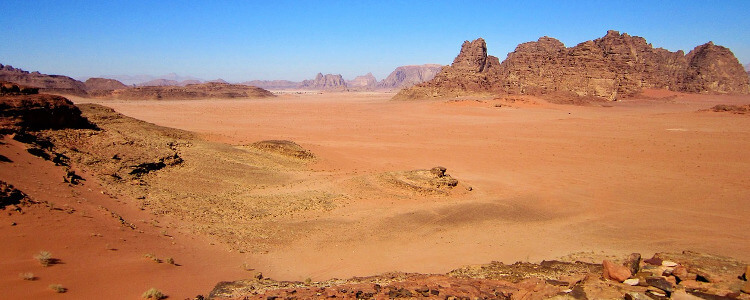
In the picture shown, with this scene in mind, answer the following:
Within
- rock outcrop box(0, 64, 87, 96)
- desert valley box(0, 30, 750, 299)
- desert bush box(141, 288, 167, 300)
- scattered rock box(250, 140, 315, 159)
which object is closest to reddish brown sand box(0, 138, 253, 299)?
desert valley box(0, 30, 750, 299)

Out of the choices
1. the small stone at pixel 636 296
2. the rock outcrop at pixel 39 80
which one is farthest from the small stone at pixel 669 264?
the rock outcrop at pixel 39 80

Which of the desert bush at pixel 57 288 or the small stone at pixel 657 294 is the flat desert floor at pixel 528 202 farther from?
the small stone at pixel 657 294

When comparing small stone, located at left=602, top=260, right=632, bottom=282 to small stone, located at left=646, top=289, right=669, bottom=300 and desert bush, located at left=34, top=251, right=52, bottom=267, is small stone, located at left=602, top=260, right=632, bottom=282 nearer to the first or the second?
small stone, located at left=646, top=289, right=669, bottom=300

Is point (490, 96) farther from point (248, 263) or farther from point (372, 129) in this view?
point (248, 263)

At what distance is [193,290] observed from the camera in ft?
20.6

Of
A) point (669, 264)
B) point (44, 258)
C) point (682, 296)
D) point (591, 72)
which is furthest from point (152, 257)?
point (591, 72)

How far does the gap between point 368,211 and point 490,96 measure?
55.7 m

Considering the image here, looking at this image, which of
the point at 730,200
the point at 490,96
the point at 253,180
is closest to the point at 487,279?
the point at 253,180

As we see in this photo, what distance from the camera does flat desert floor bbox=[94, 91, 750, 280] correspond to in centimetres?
945

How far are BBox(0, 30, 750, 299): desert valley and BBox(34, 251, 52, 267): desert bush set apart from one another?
18mm

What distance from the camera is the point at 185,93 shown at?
9475cm

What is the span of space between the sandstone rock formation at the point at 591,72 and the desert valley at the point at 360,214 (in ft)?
132

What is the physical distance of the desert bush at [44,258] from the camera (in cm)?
599

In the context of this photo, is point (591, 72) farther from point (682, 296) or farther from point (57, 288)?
point (57, 288)
